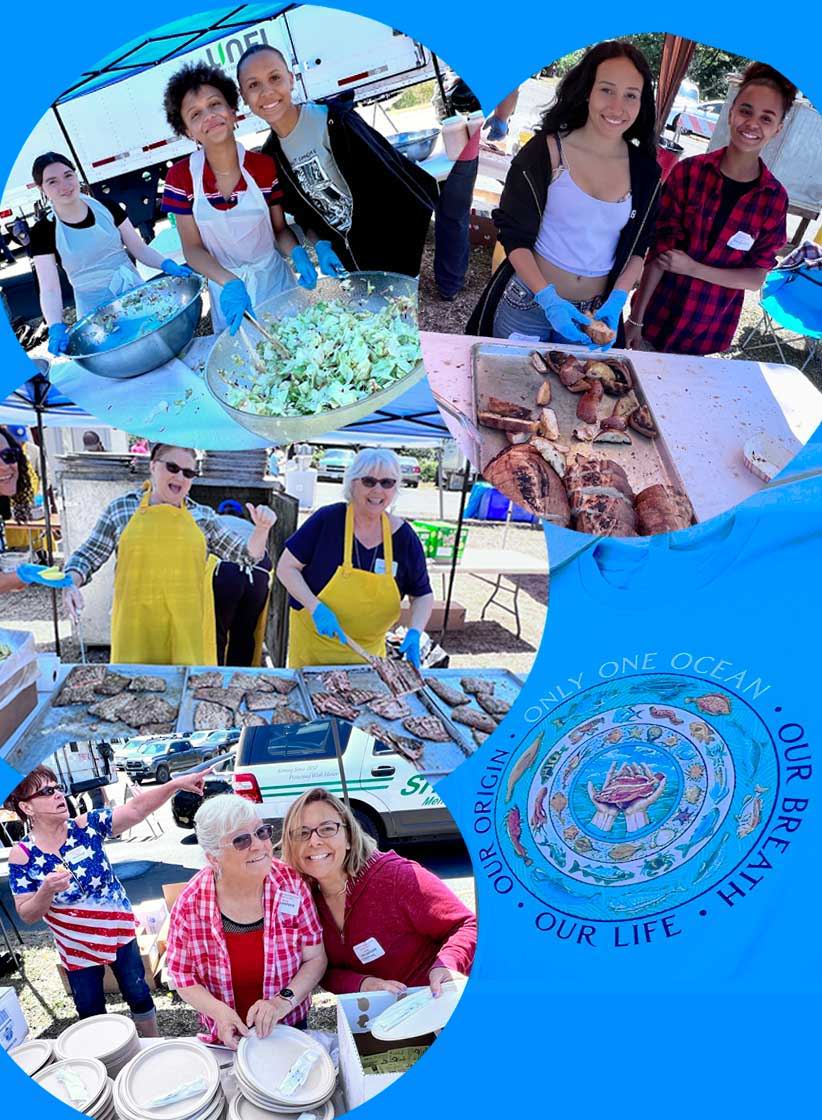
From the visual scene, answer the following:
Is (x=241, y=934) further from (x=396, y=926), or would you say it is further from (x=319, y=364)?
(x=319, y=364)

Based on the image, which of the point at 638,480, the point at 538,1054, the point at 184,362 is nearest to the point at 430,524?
the point at 638,480

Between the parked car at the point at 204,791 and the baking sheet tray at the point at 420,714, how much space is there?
27 cm

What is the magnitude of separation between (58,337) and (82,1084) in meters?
1.99

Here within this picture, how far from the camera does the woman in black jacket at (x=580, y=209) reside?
6.06ft

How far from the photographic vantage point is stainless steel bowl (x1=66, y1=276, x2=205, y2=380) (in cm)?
179

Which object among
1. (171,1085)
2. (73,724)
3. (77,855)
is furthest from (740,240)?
(171,1085)

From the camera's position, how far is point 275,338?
1846 mm

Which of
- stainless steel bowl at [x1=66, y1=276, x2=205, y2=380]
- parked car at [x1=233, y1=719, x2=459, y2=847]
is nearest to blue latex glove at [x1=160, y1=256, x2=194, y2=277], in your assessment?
stainless steel bowl at [x1=66, y1=276, x2=205, y2=380]

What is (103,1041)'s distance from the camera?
2357 millimetres

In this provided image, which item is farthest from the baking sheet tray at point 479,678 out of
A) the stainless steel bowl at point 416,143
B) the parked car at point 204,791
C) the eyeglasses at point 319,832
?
the stainless steel bowl at point 416,143

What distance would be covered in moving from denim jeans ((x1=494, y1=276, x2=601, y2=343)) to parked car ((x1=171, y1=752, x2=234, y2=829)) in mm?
1242

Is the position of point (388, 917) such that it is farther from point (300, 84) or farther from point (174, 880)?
point (300, 84)

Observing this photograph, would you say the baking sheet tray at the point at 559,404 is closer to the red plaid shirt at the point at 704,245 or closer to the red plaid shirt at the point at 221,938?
the red plaid shirt at the point at 704,245

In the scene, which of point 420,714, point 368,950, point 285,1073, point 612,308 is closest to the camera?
point 612,308
